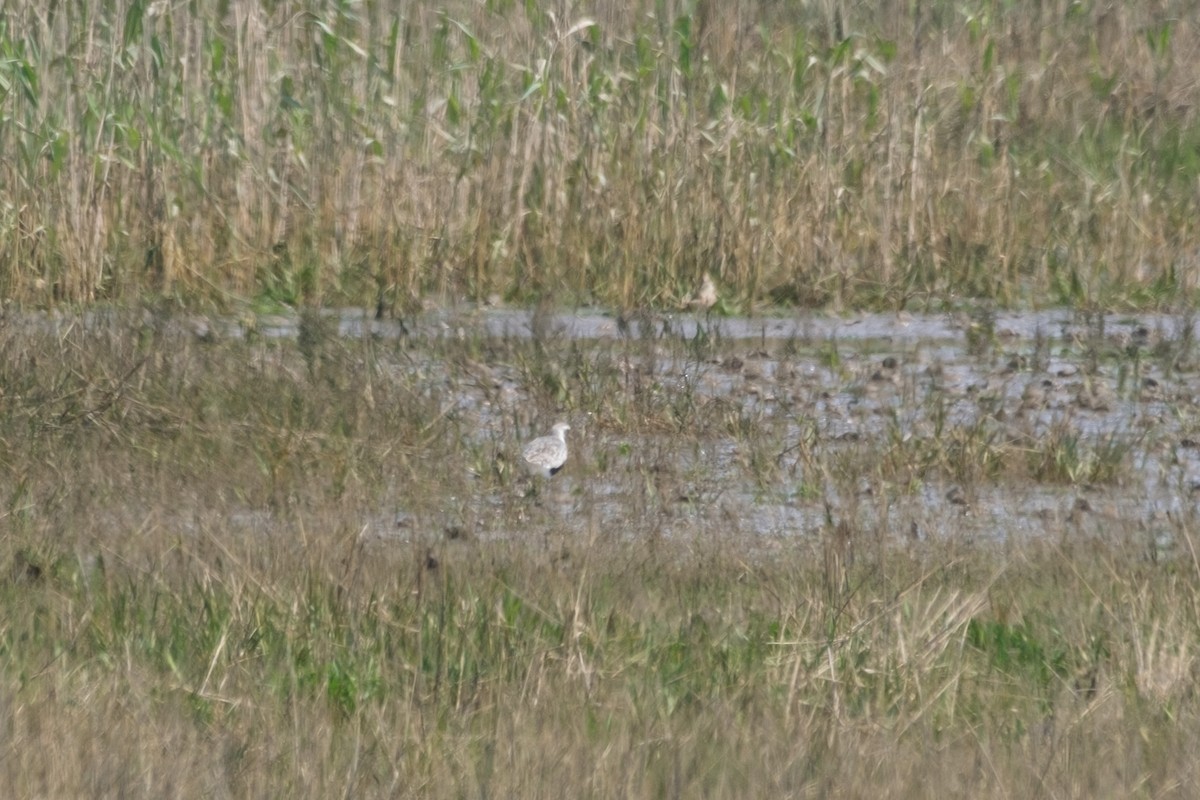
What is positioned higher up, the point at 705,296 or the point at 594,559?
the point at 705,296

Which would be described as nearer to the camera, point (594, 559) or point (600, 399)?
point (594, 559)

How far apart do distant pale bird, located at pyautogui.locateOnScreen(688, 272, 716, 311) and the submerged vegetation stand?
0.07 m

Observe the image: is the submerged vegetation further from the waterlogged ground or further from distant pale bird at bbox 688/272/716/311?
the waterlogged ground

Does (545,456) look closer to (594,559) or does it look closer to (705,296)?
(594,559)

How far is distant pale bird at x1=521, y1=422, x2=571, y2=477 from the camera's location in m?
6.07

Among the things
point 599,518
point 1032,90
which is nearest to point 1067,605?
point 599,518

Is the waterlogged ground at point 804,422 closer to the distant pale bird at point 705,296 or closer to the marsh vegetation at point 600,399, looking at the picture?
the marsh vegetation at point 600,399

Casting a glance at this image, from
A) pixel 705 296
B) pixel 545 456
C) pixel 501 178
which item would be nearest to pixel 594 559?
pixel 545 456

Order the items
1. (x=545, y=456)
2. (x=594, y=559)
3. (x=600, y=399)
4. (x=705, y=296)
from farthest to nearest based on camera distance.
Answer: (x=705, y=296) < (x=600, y=399) < (x=545, y=456) < (x=594, y=559)

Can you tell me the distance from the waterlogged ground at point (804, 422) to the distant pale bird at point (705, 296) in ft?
0.55

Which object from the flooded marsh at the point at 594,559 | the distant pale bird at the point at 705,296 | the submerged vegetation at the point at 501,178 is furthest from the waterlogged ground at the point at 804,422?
the submerged vegetation at the point at 501,178

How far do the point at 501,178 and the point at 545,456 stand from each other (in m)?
3.04

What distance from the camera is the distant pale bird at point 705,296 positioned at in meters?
8.50

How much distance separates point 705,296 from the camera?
336 inches
